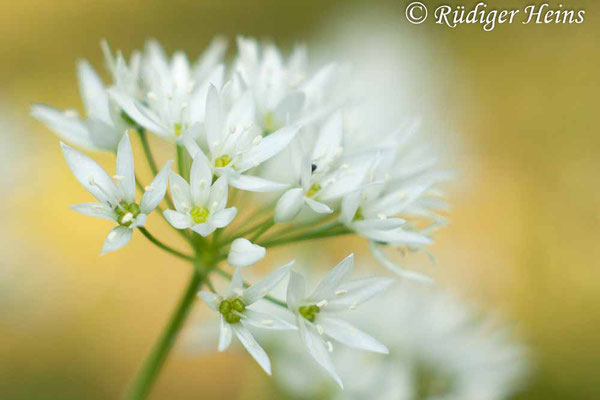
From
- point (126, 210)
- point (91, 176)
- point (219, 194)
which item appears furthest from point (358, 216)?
point (91, 176)

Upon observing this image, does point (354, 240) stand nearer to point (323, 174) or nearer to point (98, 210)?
point (323, 174)

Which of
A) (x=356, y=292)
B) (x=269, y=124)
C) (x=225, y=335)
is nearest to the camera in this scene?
(x=225, y=335)

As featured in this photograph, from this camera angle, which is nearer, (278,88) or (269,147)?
(269,147)

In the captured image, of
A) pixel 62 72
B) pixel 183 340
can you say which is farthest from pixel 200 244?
pixel 62 72

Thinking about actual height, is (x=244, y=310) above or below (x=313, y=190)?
below

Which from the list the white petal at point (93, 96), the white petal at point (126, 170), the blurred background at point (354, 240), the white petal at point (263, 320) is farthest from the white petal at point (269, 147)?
the blurred background at point (354, 240)

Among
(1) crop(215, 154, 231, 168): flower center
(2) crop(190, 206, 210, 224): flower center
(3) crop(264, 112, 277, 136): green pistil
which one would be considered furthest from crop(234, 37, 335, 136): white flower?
(2) crop(190, 206, 210, 224): flower center

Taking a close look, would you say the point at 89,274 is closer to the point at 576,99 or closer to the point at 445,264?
the point at 445,264
